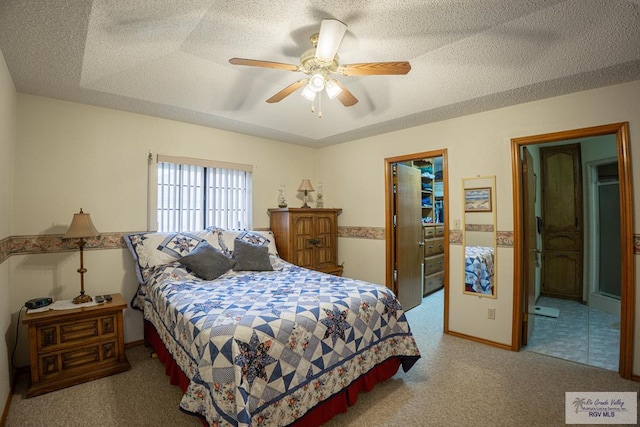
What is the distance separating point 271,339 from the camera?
1.59 metres

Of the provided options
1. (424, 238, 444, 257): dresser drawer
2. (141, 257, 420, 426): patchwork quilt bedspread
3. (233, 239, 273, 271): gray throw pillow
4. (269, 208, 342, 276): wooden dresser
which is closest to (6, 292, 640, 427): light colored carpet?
(141, 257, 420, 426): patchwork quilt bedspread

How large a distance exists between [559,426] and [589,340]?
189 centimetres

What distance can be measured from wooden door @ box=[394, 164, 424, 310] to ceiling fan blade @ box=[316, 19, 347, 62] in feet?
7.92

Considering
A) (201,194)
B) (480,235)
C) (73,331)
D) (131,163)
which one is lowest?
(73,331)

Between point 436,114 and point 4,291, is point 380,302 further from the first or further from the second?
point 4,291

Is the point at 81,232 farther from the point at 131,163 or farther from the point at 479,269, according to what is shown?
the point at 479,269

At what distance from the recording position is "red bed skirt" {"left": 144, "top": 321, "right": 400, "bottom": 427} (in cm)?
175

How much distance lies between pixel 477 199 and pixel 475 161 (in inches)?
16.5

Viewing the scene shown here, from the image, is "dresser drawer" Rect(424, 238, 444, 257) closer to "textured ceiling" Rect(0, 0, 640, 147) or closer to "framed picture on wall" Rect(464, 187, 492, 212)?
"framed picture on wall" Rect(464, 187, 492, 212)

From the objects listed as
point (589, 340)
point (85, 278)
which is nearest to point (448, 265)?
point (589, 340)

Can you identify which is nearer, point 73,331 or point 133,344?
point 73,331

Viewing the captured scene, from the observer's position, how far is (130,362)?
2631 millimetres

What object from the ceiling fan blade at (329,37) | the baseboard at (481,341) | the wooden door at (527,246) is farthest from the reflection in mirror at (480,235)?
the ceiling fan blade at (329,37)

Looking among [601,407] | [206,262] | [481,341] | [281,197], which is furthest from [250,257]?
[601,407]
